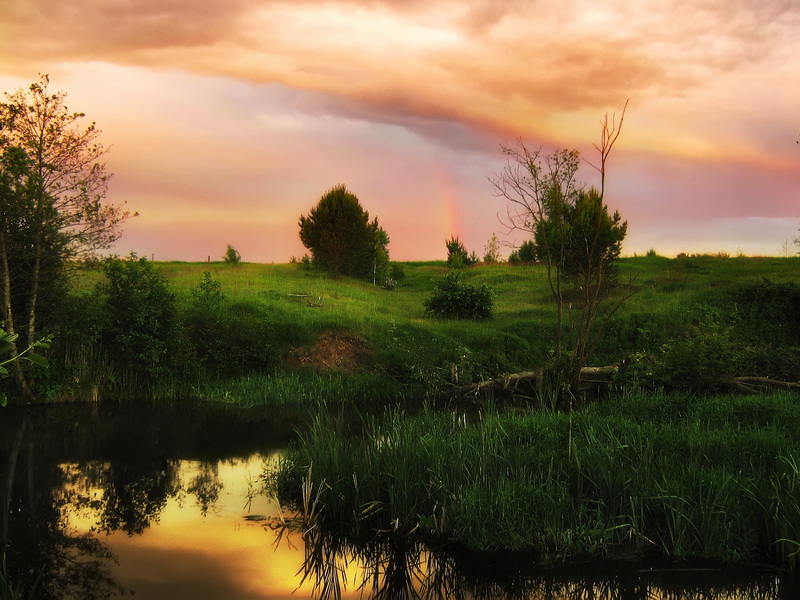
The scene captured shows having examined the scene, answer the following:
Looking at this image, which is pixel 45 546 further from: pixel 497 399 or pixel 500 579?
pixel 497 399

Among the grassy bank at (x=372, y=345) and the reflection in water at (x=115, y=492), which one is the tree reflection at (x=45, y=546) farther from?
the grassy bank at (x=372, y=345)

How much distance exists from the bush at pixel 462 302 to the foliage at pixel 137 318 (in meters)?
11.3

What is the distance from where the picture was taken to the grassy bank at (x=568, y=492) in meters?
6.50

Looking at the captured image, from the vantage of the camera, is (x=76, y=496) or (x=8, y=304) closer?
(x=76, y=496)

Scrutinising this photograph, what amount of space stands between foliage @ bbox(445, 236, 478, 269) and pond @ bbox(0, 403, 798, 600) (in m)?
33.9

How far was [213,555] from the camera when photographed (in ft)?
22.8

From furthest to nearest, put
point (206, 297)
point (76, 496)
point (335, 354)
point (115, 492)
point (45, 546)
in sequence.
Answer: point (206, 297) → point (335, 354) → point (115, 492) → point (76, 496) → point (45, 546)

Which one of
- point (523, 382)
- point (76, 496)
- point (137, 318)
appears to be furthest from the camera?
point (523, 382)

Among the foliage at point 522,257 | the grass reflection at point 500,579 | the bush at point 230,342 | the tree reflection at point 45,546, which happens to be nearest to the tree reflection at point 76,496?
the tree reflection at point 45,546

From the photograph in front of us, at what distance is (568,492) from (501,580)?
1318 mm

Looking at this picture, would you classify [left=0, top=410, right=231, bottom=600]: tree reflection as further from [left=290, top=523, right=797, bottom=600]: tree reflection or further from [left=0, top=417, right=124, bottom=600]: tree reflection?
[left=290, top=523, right=797, bottom=600]: tree reflection

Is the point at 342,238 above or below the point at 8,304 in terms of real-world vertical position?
above

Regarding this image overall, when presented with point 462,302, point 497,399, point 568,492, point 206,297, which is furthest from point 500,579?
point 462,302

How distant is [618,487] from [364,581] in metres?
2.81
